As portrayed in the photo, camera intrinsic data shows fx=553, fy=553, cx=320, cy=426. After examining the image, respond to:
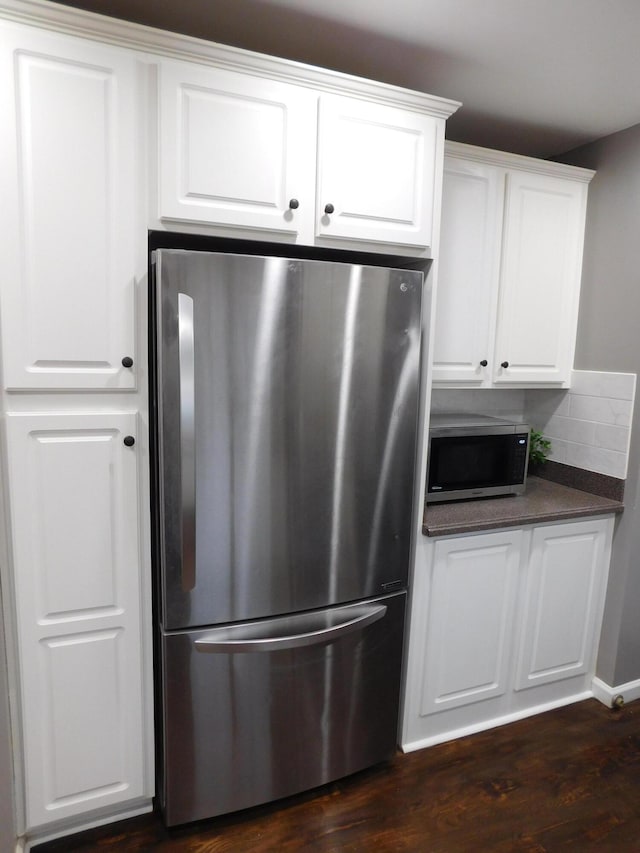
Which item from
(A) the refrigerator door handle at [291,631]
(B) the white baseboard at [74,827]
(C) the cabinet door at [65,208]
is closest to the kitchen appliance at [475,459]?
(A) the refrigerator door handle at [291,631]

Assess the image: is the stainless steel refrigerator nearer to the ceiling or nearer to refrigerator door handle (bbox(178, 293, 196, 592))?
refrigerator door handle (bbox(178, 293, 196, 592))

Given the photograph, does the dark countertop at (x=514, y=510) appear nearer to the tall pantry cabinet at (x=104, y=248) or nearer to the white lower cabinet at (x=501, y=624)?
the white lower cabinet at (x=501, y=624)

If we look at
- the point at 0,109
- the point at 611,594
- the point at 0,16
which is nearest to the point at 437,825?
the point at 611,594

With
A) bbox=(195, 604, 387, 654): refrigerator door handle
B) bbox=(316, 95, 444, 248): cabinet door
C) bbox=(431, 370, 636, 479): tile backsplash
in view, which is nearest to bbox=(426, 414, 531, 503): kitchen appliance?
bbox=(431, 370, 636, 479): tile backsplash

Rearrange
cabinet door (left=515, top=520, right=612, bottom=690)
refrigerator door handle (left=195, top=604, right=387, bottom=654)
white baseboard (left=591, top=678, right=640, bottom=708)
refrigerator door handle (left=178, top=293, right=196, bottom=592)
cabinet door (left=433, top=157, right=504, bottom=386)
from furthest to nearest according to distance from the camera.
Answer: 1. white baseboard (left=591, top=678, right=640, bottom=708)
2. cabinet door (left=515, top=520, right=612, bottom=690)
3. cabinet door (left=433, top=157, right=504, bottom=386)
4. refrigerator door handle (left=195, top=604, right=387, bottom=654)
5. refrigerator door handle (left=178, top=293, right=196, bottom=592)

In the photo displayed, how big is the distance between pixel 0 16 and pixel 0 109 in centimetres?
21

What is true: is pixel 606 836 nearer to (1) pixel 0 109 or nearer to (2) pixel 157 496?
(2) pixel 157 496

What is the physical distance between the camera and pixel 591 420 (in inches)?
97.6

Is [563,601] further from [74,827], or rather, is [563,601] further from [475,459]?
[74,827]

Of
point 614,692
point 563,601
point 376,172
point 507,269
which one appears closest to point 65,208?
point 376,172

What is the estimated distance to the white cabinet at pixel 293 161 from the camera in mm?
1499

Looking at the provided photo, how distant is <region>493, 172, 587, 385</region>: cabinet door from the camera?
7.52 feet

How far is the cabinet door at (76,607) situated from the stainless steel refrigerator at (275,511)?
109 millimetres

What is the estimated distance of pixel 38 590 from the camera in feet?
5.02
